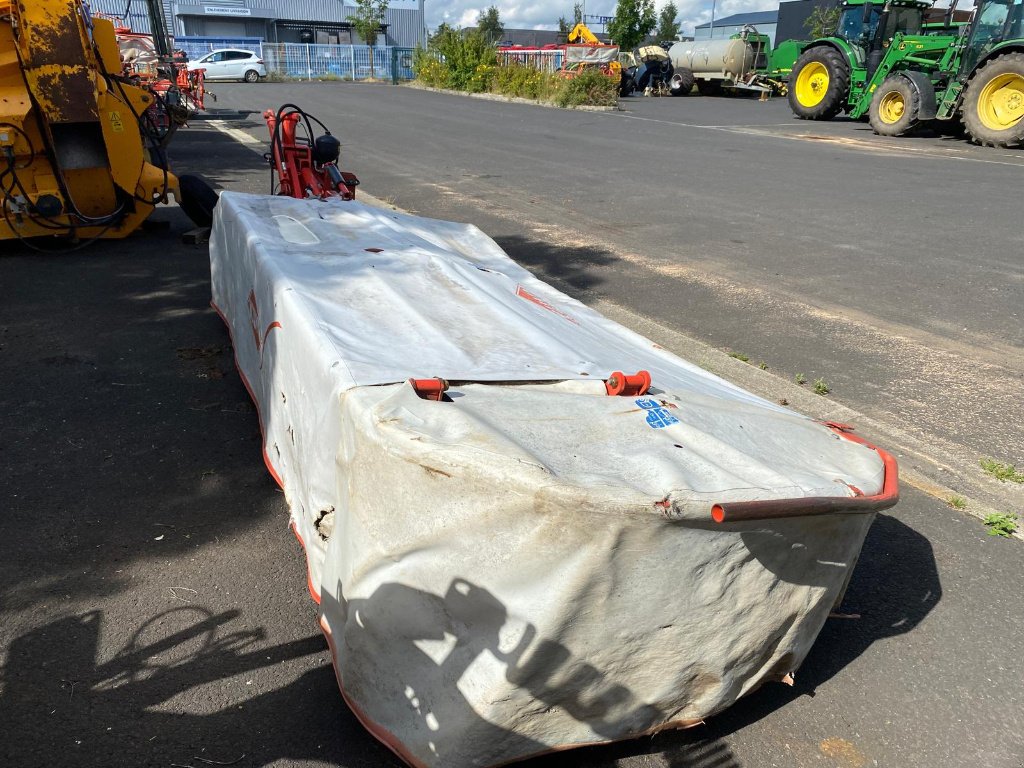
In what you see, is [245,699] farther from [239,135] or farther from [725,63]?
[725,63]

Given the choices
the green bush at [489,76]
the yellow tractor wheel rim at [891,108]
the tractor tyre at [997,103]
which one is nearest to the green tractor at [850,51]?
the yellow tractor wheel rim at [891,108]

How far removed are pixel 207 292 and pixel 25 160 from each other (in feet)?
7.42

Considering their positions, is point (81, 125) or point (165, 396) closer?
point (165, 396)

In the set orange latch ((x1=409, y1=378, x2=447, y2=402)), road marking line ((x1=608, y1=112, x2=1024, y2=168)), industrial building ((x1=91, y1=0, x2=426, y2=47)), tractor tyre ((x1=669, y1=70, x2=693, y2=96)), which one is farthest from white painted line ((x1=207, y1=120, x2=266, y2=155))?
industrial building ((x1=91, y1=0, x2=426, y2=47))

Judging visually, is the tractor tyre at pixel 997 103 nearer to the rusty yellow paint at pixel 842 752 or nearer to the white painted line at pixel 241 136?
the white painted line at pixel 241 136

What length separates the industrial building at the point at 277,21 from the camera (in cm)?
5928

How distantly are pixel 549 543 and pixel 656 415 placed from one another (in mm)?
643

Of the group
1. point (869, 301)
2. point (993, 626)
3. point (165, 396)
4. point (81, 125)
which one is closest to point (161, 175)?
point (81, 125)

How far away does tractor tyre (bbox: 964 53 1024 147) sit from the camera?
14.5 metres

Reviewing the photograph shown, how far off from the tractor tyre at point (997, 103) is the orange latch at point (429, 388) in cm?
1640

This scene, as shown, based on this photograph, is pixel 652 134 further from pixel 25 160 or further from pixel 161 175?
pixel 25 160

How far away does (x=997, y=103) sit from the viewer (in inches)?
602

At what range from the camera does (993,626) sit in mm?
2764

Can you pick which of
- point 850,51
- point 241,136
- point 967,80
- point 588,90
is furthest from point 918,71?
point 241,136
